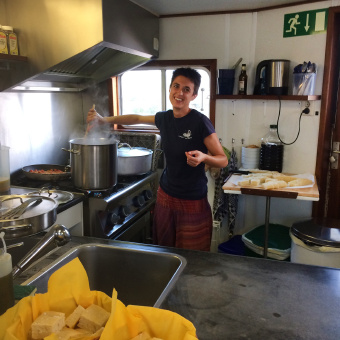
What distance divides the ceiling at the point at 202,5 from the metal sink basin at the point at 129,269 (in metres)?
1.99

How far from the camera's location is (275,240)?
2.73 meters

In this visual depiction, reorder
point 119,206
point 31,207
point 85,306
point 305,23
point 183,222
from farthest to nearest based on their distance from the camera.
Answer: point 305,23 < point 119,206 < point 183,222 < point 31,207 < point 85,306

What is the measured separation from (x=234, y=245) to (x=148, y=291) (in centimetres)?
171

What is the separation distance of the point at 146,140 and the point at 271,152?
1.04 metres

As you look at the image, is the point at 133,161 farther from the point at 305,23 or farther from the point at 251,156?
the point at 305,23

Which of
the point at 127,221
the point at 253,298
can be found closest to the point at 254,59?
the point at 127,221

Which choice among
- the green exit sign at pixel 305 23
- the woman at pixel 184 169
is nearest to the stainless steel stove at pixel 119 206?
the woman at pixel 184 169

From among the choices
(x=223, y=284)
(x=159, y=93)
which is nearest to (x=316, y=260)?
(x=223, y=284)

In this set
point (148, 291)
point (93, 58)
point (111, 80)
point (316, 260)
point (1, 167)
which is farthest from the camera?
point (111, 80)

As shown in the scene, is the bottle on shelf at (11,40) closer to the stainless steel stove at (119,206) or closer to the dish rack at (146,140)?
the stainless steel stove at (119,206)

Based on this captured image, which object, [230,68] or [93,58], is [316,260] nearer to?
[230,68]

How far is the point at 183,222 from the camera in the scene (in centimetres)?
214

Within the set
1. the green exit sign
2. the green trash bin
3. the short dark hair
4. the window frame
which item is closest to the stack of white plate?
the window frame

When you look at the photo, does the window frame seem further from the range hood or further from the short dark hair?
the short dark hair
